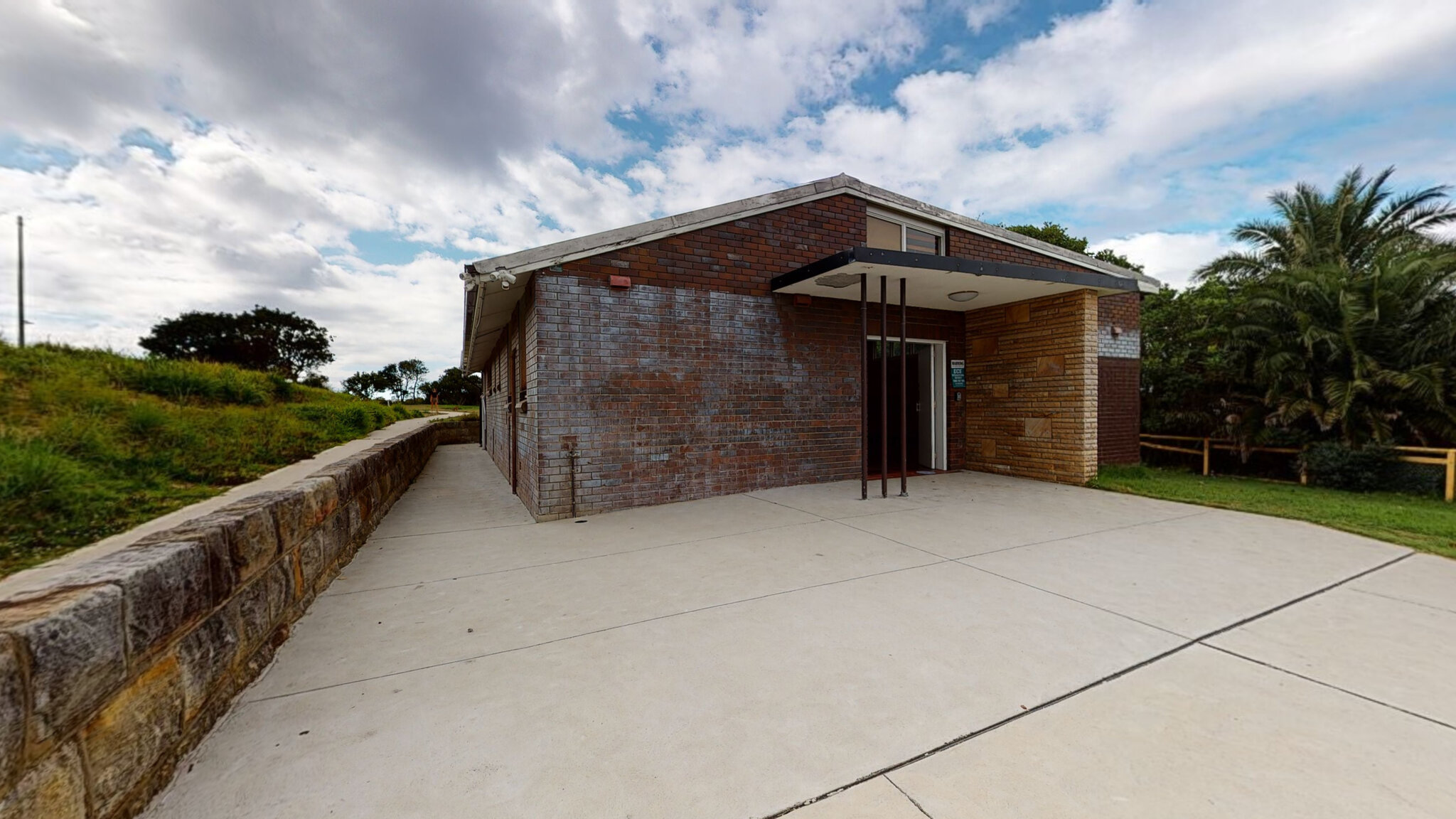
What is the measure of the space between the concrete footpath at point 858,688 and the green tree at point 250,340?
35.7 m

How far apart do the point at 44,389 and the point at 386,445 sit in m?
3.01

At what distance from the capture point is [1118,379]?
33.7ft

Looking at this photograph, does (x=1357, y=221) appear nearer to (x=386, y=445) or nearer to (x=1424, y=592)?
(x=1424, y=592)

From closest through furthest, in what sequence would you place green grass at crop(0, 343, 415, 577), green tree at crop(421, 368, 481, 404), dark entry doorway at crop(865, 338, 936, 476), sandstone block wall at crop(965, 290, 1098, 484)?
green grass at crop(0, 343, 415, 577) < sandstone block wall at crop(965, 290, 1098, 484) < dark entry doorway at crop(865, 338, 936, 476) < green tree at crop(421, 368, 481, 404)

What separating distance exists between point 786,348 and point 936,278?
2140 mm

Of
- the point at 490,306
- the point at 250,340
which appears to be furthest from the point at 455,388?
the point at 490,306

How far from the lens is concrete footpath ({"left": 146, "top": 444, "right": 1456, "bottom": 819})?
1.76m

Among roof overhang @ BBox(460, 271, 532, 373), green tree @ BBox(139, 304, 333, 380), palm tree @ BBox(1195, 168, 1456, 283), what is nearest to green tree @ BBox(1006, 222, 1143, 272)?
palm tree @ BBox(1195, 168, 1456, 283)

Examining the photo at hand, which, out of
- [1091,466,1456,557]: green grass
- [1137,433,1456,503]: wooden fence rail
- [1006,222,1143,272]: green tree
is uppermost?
[1006,222,1143,272]: green tree

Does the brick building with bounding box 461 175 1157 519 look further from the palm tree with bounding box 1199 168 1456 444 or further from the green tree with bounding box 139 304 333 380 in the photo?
the green tree with bounding box 139 304 333 380

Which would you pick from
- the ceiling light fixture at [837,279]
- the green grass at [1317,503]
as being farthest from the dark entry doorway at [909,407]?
the green grass at [1317,503]

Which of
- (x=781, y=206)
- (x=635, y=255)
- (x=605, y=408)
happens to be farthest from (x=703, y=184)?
(x=605, y=408)

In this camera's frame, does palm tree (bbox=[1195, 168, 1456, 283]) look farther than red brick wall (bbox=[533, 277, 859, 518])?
Yes

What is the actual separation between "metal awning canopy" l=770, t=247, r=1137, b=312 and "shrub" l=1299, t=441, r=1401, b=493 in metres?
4.39
